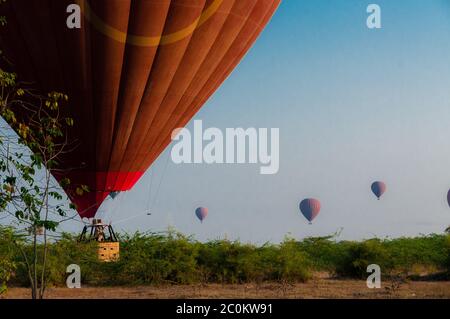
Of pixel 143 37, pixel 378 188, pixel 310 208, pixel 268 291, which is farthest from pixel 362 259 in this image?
pixel 378 188

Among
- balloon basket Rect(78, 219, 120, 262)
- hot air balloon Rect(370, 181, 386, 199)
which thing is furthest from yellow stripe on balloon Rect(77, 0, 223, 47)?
hot air balloon Rect(370, 181, 386, 199)

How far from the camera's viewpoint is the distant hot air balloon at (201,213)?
37.2 meters

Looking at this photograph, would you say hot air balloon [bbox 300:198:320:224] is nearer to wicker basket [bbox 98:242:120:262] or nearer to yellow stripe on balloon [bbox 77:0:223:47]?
wicker basket [bbox 98:242:120:262]

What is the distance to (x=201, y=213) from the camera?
122 ft

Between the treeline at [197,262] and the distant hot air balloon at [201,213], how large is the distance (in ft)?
53.0

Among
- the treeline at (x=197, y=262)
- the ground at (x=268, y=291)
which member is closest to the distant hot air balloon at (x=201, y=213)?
the treeline at (x=197, y=262)

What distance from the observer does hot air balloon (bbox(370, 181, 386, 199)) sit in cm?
4066

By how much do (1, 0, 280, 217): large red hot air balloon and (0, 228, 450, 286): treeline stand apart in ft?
6.43

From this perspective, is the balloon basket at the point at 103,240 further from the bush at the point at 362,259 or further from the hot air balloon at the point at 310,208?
the hot air balloon at the point at 310,208

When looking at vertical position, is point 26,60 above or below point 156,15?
below
